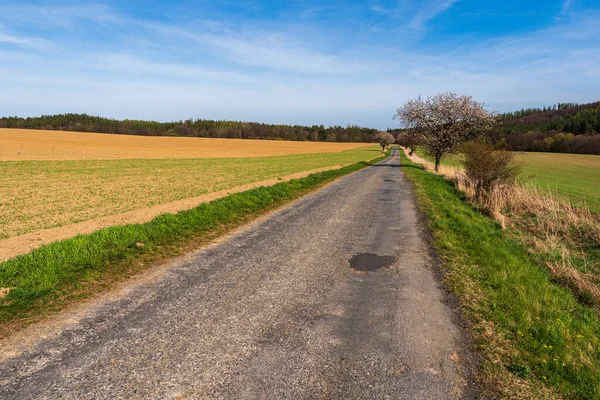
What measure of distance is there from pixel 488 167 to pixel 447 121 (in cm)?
1896

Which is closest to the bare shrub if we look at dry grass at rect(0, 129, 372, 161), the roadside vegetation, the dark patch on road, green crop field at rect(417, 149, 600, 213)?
the roadside vegetation

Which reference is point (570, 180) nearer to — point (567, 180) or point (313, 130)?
point (567, 180)

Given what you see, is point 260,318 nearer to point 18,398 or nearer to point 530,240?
point 18,398

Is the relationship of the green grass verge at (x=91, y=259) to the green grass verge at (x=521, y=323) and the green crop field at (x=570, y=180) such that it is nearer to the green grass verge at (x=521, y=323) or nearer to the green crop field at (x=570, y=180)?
the green grass verge at (x=521, y=323)

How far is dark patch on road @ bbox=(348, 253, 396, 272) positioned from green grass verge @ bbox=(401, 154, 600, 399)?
1.20m

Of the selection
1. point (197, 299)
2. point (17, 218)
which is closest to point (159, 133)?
point (17, 218)

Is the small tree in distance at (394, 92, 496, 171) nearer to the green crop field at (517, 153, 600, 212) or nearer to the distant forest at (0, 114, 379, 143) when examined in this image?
the green crop field at (517, 153, 600, 212)

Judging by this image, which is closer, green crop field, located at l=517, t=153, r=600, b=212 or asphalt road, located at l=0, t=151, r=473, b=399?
asphalt road, located at l=0, t=151, r=473, b=399

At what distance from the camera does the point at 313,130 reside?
197 m

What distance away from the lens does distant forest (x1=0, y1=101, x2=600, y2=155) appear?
95.2m

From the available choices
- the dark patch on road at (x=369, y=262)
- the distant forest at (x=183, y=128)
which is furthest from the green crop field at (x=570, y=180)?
the distant forest at (x=183, y=128)

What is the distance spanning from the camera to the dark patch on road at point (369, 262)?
23.0 feet

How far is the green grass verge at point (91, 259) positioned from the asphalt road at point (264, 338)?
0.86 meters

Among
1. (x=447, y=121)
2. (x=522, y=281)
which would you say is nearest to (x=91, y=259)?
(x=522, y=281)
